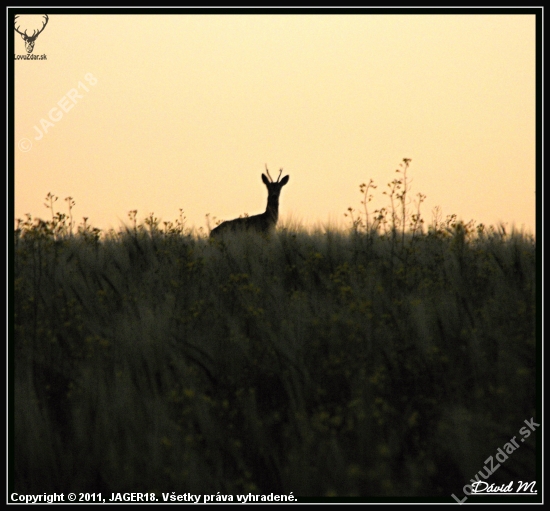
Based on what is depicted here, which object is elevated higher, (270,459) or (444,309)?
(444,309)

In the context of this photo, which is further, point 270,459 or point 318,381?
point 318,381

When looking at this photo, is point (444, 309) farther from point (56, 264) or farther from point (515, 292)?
point (56, 264)

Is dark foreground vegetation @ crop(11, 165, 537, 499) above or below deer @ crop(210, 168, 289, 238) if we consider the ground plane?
below

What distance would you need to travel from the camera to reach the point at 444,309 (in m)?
5.39

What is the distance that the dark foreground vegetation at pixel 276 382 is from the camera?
366 centimetres

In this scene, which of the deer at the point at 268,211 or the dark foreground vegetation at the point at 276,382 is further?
the deer at the point at 268,211

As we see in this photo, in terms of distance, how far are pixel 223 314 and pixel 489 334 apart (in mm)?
2101

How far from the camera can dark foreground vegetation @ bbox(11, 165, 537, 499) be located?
→ 3.66 meters

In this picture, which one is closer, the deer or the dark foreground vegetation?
the dark foreground vegetation

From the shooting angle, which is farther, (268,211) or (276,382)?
(268,211)

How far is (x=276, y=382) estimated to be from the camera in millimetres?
4555

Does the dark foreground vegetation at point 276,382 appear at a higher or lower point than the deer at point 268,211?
lower

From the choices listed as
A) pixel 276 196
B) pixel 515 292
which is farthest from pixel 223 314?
pixel 276 196

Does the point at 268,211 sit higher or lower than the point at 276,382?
higher
